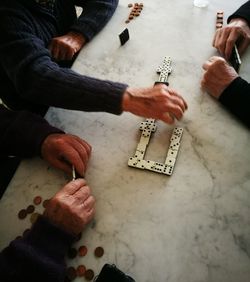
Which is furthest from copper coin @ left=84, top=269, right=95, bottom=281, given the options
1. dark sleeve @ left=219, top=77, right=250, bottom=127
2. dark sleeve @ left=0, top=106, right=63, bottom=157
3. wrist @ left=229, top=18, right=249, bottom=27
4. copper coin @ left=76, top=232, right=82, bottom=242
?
wrist @ left=229, top=18, right=249, bottom=27

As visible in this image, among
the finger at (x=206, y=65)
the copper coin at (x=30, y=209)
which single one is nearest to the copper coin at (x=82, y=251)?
the copper coin at (x=30, y=209)

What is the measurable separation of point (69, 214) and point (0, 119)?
487 millimetres

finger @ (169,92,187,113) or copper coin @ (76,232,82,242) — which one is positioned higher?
finger @ (169,92,187,113)

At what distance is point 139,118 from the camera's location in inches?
50.6

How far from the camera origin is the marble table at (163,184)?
37.6 inches

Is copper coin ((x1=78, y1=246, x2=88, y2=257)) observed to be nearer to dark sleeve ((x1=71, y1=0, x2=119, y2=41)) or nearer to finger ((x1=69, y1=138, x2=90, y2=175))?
finger ((x1=69, y1=138, x2=90, y2=175))

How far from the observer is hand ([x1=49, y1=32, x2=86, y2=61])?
1488 millimetres

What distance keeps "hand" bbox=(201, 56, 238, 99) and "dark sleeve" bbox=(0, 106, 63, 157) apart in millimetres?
623

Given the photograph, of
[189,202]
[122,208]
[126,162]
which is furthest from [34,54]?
[189,202]

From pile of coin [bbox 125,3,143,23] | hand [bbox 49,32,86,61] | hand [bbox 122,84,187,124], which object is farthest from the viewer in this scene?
pile of coin [bbox 125,3,143,23]

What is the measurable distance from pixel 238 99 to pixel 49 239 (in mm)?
839

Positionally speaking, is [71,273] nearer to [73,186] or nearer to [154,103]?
[73,186]

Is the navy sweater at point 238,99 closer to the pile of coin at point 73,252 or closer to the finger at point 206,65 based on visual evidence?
the finger at point 206,65

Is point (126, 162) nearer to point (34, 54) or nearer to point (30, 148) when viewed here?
point (30, 148)
